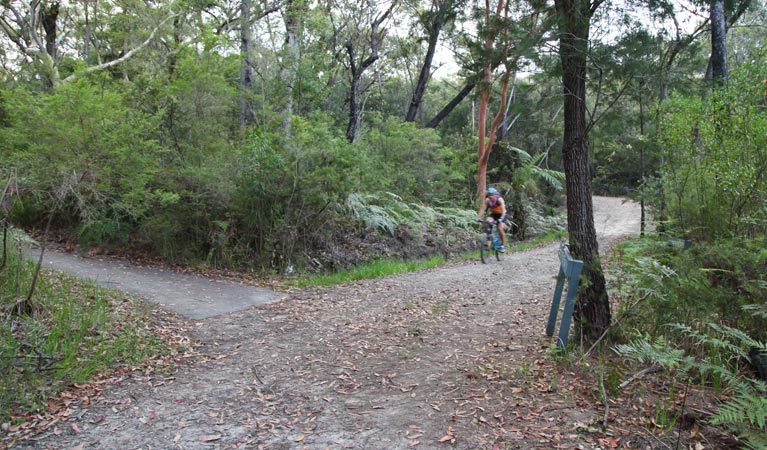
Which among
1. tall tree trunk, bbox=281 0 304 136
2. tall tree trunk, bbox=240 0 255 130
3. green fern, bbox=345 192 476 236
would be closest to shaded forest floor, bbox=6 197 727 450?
green fern, bbox=345 192 476 236

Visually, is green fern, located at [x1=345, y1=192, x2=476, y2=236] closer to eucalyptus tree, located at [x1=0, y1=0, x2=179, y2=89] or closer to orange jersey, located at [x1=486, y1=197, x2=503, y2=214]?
orange jersey, located at [x1=486, y1=197, x2=503, y2=214]

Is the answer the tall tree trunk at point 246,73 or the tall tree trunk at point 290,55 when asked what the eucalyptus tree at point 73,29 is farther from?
the tall tree trunk at point 290,55

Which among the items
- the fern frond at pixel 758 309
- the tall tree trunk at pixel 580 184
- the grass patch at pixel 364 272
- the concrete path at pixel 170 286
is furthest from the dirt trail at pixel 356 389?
the grass patch at pixel 364 272

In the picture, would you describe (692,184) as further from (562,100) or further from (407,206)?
(407,206)

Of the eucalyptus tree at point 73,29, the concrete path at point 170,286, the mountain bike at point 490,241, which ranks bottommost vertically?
the concrete path at point 170,286

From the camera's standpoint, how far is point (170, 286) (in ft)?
27.4

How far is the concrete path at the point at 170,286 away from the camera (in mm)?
7371

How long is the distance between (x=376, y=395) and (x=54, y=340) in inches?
125

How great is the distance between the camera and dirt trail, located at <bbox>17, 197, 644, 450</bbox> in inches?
143

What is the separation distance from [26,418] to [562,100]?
18.9ft

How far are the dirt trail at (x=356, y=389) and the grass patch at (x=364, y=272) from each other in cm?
223

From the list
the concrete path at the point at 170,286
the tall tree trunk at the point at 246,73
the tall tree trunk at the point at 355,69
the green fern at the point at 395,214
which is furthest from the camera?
the tall tree trunk at the point at 355,69

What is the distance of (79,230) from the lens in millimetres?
10141

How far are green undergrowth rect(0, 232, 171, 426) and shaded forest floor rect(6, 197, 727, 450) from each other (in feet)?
0.73
